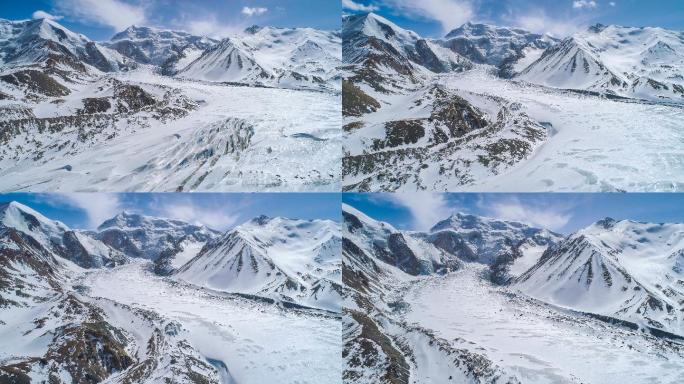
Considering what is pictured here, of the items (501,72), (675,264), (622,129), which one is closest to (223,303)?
(622,129)

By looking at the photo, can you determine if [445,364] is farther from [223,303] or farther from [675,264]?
[675,264]

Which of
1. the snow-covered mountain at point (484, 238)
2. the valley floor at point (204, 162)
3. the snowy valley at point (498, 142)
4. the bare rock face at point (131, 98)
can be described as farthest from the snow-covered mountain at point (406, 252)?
the valley floor at point (204, 162)

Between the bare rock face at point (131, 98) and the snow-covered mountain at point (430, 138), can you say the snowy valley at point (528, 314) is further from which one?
the bare rock face at point (131, 98)

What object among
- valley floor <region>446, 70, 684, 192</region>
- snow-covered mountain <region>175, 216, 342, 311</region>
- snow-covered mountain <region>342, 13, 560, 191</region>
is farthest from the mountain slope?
valley floor <region>446, 70, 684, 192</region>

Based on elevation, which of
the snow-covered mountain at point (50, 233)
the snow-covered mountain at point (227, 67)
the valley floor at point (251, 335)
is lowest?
the valley floor at point (251, 335)

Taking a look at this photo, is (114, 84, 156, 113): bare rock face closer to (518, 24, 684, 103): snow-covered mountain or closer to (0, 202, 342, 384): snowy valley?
(0, 202, 342, 384): snowy valley
